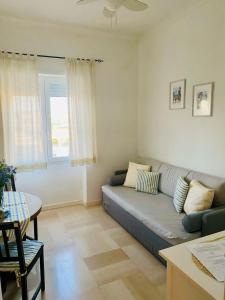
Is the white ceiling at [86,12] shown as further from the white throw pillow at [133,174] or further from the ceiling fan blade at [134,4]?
the white throw pillow at [133,174]

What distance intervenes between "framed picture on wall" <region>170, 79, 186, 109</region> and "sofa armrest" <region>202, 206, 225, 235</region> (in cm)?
159

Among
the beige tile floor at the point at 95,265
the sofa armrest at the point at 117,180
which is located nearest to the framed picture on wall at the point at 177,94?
the sofa armrest at the point at 117,180

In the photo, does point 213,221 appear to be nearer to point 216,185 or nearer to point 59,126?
point 216,185

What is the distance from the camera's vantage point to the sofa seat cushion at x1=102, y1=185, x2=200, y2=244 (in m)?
2.34

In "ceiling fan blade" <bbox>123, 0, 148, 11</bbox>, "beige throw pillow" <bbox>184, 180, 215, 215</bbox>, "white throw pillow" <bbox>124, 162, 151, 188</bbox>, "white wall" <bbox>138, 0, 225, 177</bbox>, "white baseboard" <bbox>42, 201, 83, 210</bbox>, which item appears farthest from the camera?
"white baseboard" <bbox>42, 201, 83, 210</bbox>

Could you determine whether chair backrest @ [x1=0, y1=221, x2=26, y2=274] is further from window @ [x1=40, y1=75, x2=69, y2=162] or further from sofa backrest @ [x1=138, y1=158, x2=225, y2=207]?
window @ [x1=40, y1=75, x2=69, y2=162]

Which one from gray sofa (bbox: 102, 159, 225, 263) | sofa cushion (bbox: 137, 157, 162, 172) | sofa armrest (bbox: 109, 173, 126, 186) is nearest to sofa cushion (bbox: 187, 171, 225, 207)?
gray sofa (bbox: 102, 159, 225, 263)

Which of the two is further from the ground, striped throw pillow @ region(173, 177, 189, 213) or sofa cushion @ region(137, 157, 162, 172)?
sofa cushion @ region(137, 157, 162, 172)

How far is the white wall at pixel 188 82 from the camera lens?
110 inches

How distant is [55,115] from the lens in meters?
3.85

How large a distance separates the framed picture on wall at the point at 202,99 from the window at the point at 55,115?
6.53 ft

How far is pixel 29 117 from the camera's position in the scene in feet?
11.4

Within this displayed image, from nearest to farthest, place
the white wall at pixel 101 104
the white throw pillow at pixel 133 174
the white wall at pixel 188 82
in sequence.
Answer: the white wall at pixel 188 82 < the white wall at pixel 101 104 < the white throw pillow at pixel 133 174

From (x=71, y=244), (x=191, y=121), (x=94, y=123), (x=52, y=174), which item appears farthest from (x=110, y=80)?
(x=71, y=244)
